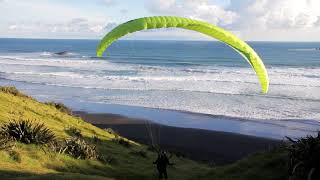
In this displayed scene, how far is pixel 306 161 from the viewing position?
11953mm

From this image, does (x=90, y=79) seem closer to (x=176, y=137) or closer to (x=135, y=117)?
(x=135, y=117)

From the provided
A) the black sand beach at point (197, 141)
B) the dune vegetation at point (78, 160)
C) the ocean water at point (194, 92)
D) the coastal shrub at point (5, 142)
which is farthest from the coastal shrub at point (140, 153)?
the ocean water at point (194, 92)

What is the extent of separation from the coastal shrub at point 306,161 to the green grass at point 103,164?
4.35ft

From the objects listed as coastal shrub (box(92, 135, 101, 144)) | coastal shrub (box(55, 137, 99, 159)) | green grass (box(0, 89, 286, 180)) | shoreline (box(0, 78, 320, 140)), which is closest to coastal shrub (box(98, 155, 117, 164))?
green grass (box(0, 89, 286, 180))

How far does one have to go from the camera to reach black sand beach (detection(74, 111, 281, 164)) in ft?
84.5

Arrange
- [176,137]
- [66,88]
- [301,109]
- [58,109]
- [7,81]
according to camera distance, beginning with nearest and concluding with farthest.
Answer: [58,109]
[176,137]
[301,109]
[66,88]
[7,81]

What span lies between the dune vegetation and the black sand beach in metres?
6.10

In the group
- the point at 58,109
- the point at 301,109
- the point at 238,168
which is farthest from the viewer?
the point at 301,109

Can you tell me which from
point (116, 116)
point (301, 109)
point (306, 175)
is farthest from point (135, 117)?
point (306, 175)

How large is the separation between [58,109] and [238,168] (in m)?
13.8

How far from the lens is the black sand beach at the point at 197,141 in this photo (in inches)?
1014

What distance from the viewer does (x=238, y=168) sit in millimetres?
15008

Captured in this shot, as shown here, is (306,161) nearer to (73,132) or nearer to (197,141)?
(73,132)

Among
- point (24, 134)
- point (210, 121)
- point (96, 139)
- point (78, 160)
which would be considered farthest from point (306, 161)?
point (210, 121)
